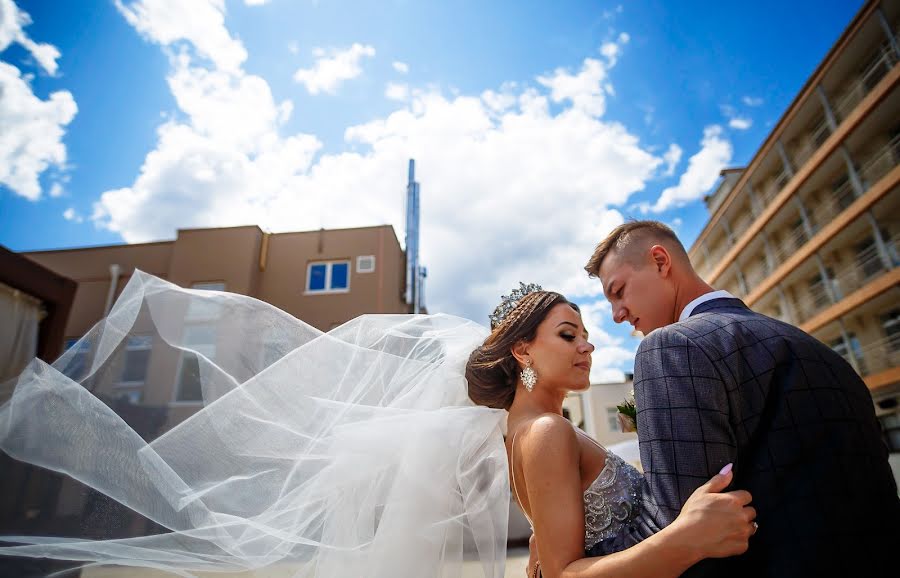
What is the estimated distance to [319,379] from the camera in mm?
2646

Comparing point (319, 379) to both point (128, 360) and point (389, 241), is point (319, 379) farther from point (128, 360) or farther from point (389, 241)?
point (389, 241)

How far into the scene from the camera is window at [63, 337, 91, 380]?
8.66ft

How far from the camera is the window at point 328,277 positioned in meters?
19.5

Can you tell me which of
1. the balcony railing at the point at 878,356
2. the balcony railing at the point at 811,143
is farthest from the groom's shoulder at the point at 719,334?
the balcony railing at the point at 811,143

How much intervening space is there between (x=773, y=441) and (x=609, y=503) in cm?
62

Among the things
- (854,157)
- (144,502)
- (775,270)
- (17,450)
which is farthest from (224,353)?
(775,270)

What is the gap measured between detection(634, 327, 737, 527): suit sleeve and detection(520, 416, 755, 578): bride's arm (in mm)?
63

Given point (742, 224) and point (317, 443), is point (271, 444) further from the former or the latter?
point (742, 224)

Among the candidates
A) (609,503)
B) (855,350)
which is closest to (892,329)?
(855,350)

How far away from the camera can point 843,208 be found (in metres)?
19.4

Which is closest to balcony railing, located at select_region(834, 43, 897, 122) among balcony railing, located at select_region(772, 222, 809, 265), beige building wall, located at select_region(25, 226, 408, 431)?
balcony railing, located at select_region(772, 222, 809, 265)

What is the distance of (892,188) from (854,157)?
3.77m

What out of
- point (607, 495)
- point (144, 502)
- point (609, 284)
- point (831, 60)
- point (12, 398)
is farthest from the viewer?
point (831, 60)

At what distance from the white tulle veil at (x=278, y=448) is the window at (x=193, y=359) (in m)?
0.02
